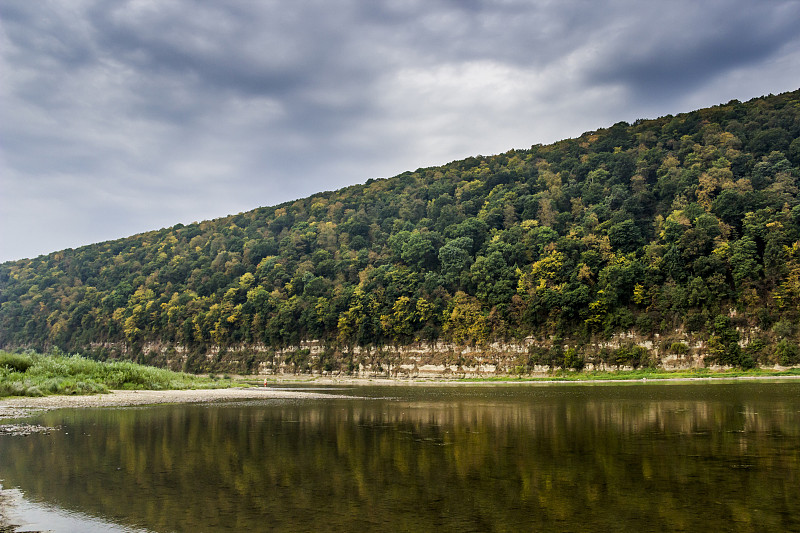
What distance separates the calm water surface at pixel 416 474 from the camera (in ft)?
24.4

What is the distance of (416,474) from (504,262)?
71.5 m

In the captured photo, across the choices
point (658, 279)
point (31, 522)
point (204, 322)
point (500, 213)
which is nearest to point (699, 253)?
point (658, 279)

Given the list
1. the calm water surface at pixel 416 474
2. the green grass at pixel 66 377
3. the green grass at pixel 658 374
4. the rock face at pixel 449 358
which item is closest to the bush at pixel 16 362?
the green grass at pixel 66 377

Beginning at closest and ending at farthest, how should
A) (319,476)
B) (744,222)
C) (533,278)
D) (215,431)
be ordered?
1. (319,476)
2. (215,431)
3. (744,222)
4. (533,278)

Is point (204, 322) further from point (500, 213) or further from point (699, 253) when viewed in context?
point (699, 253)

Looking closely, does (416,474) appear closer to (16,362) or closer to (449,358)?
(16,362)

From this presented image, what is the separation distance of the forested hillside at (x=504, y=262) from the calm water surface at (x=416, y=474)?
4895 centimetres

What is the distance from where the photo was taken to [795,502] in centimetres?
806

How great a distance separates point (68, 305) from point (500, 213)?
112 meters

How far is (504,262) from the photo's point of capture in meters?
79.9

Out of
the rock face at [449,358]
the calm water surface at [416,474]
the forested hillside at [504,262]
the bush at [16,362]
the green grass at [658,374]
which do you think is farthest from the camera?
the forested hillside at [504,262]

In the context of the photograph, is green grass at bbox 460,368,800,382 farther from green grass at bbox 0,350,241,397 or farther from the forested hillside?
green grass at bbox 0,350,241,397

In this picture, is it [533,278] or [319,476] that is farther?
[533,278]

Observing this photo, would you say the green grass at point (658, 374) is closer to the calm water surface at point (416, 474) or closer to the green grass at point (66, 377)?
the calm water surface at point (416, 474)
